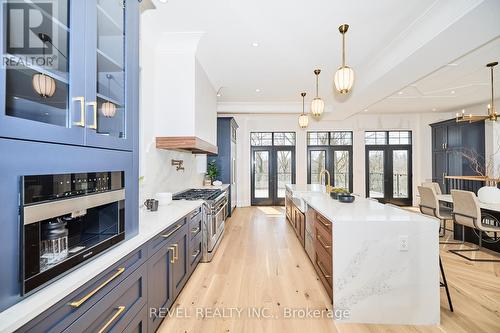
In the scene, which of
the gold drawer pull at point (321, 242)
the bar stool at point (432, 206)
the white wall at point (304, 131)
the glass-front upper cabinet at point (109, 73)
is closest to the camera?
the glass-front upper cabinet at point (109, 73)

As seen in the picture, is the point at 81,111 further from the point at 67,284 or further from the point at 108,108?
the point at 67,284

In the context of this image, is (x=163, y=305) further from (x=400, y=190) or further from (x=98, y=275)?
(x=400, y=190)

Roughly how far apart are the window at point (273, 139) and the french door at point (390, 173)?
2.73m

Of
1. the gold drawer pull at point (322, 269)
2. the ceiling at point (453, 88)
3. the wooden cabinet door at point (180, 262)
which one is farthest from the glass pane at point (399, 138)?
the wooden cabinet door at point (180, 262)

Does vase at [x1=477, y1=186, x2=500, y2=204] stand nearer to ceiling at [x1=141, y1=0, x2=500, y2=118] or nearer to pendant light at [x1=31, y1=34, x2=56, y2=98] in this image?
ceiling at [x1=141, y1=0, x2=500, y2=118]

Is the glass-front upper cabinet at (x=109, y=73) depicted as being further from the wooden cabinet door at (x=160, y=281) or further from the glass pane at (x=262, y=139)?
the glass pane at (x=262, y=139)

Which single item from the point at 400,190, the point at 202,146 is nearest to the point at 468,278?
the point at 202,146

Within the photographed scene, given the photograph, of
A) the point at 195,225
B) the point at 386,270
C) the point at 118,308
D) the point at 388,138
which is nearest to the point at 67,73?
the point at 118,308

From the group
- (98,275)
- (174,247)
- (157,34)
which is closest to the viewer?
(98,275)

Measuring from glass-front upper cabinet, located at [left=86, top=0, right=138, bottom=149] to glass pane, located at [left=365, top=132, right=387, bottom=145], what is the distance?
7953 millimetres

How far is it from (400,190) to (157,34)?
8.44 meters

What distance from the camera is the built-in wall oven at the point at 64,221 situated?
869 millimetres

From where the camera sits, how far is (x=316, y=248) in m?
2.74

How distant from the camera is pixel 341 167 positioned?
786 centimetres
